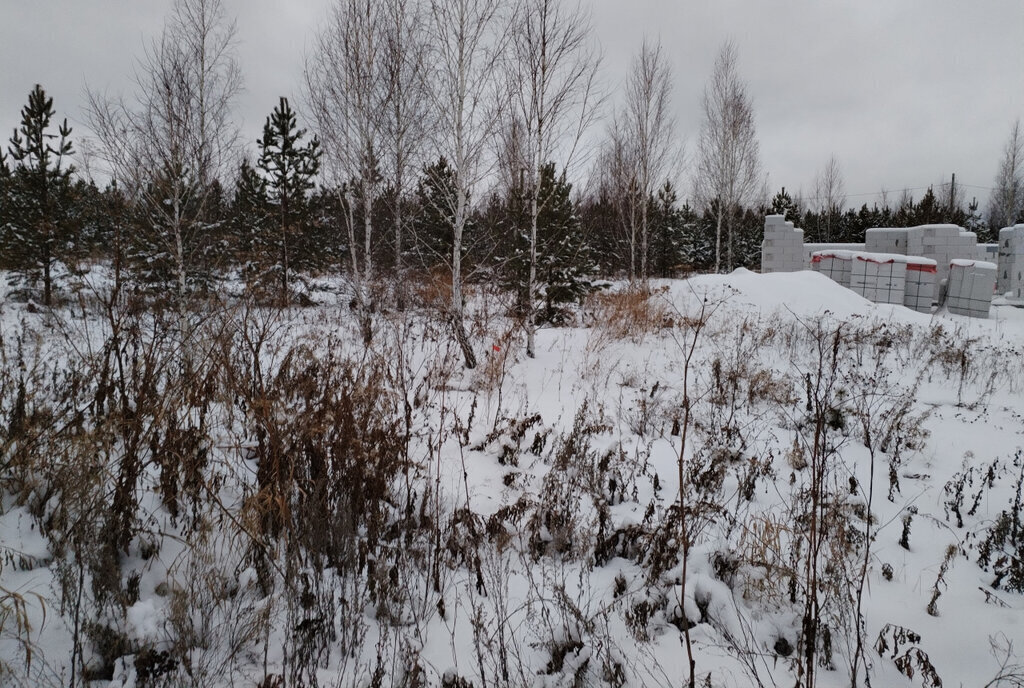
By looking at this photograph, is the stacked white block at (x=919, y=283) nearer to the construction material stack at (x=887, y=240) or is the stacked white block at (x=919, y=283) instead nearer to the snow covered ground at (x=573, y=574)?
the construction material stack at (x=887, y=240)

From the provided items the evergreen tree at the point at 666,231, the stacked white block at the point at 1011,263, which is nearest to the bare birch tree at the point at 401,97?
the evergreen tree at the point at 666,231

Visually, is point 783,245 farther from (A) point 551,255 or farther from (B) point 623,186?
(A) point 551,255

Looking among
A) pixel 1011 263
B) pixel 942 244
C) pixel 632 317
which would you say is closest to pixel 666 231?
pixel 942 244

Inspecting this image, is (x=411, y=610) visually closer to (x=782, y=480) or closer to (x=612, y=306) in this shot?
(x=782, y=480)

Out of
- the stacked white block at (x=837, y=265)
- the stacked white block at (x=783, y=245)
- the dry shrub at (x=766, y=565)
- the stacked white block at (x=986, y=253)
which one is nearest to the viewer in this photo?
the dry shrub at (x=766, y=565)

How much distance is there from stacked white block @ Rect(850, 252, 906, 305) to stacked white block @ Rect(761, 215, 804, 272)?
4.32 m

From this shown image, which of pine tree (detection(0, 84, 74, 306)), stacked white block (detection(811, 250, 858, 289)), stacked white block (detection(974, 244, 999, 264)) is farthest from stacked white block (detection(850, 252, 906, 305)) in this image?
pine tree (detection(0, 84, 74, 306))

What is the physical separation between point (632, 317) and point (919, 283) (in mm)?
10799

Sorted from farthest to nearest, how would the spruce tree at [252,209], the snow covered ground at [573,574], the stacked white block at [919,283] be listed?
the spruce tree at [252,209] < the stacked white block at [919,283] < the snow covered ground at [573,574]

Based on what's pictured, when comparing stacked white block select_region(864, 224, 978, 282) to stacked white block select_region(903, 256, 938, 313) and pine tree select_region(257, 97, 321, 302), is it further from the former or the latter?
pine tree select_region(257, 97, 321, 302)

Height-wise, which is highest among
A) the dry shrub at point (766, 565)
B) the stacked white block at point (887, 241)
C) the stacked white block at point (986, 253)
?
the stacked white block at point (887, 241)

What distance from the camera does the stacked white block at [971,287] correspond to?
1323 cm

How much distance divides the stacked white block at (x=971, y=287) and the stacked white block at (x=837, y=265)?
→ 8.99 feet

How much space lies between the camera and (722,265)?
1032 inches
